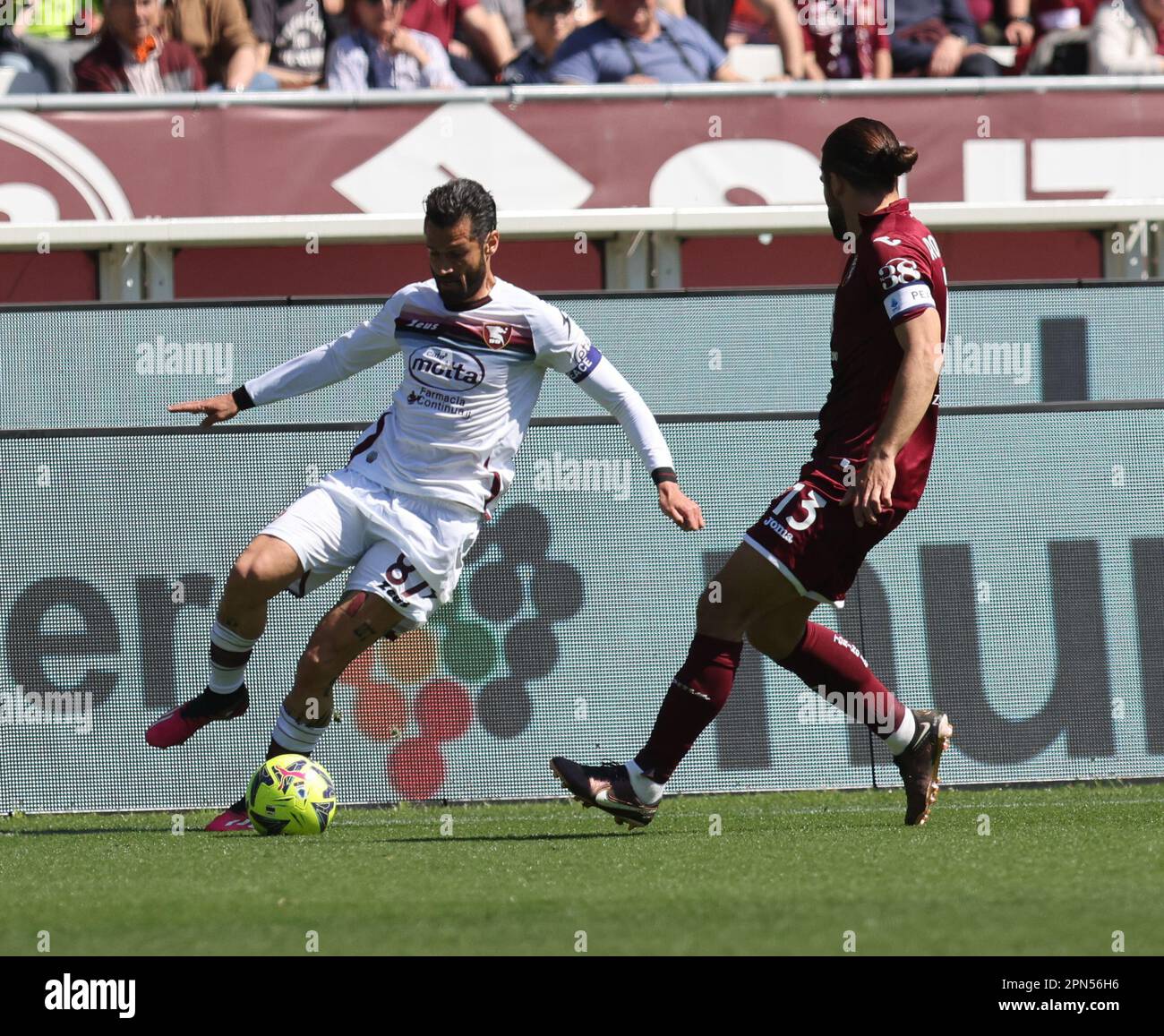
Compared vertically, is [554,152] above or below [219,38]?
below

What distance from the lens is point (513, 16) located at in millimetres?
11547

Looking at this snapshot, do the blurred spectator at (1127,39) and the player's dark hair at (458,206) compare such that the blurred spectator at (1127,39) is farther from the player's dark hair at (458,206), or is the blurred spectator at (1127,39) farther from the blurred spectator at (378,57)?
the player's dark hair at (458,206)

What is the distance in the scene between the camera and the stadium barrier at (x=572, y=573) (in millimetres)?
7078

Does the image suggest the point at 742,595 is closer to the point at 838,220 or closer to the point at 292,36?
the point at 838,220

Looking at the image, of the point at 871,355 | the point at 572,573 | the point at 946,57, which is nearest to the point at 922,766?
the point at 871,355

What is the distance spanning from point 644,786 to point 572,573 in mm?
1659

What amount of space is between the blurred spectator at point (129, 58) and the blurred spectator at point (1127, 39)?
5431mm

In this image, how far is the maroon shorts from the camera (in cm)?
552

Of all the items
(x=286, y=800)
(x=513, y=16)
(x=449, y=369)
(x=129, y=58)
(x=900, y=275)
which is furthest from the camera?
(x=513, y=16)

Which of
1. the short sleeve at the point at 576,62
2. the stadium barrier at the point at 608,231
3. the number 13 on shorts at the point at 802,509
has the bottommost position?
the number 13 on shorts at the point at 802,509

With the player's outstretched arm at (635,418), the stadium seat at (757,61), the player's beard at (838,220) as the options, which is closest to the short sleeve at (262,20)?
the stadium seat at (757,61)

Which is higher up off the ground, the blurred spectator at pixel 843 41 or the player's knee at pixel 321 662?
the blurred spectator at pixel 843 41

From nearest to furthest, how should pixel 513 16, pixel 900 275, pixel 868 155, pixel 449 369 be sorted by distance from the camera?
pixel 900 275 < pixel 868 155 < pixel 449 369 < pixel 513 16
